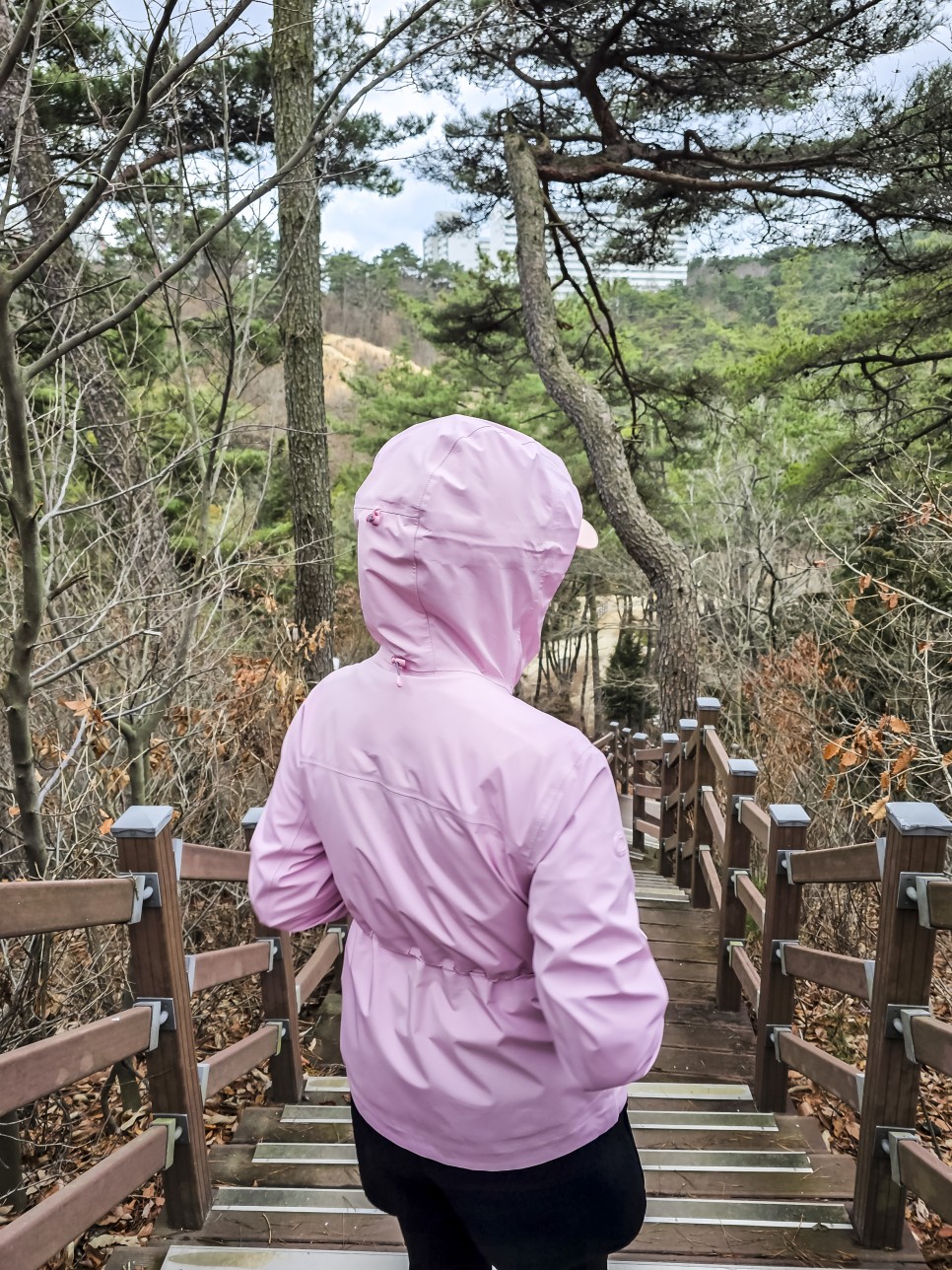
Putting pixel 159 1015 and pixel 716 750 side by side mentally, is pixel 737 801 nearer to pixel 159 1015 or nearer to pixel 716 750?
pixel 716 750

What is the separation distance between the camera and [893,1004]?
6.22ft

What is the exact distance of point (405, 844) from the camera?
116 cm

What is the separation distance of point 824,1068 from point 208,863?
1696mm

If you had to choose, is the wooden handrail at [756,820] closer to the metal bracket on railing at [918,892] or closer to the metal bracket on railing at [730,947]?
the metal bracket on railing at [730,947]

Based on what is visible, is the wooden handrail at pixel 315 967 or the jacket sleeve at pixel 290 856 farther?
the wooden handrail at pixel 315 967

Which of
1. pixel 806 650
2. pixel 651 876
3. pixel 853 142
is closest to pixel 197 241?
pixel 651 876

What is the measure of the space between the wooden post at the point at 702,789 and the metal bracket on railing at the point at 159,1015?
10.4 feet

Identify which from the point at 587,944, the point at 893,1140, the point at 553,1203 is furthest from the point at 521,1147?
the point at 893,1140

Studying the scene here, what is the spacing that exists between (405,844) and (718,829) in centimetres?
299

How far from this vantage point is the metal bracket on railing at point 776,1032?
104 inches

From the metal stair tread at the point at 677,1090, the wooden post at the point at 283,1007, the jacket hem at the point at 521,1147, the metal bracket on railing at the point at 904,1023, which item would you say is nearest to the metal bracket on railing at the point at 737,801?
the metal stair tread at the point at 677,1090

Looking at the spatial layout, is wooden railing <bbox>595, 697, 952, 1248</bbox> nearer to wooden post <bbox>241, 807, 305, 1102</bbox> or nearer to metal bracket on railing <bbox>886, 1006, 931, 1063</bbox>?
metal bracket on railing <bbox>886, 1006, 931, 1063</bbox>

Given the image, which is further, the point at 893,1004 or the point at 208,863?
the point at 208,863

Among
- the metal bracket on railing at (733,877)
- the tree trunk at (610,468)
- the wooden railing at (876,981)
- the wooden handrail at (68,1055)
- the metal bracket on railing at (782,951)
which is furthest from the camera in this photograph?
the tree trunk at (610,468)
